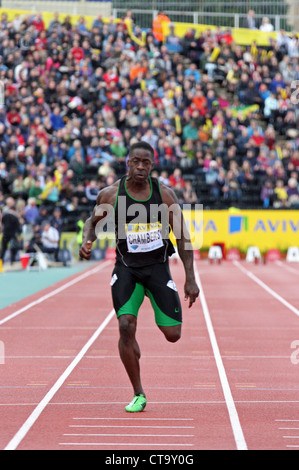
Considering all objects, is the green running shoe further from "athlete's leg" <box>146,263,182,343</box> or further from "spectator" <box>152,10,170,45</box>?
"spectator" <box>152,10,170,45</box>

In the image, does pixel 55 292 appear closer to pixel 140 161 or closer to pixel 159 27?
pixel 140 161

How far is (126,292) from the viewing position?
789 cm

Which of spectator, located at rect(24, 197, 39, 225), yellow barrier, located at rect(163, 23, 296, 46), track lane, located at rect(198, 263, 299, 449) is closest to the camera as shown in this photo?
track lane, located at rect(198, 263, 299, 449)

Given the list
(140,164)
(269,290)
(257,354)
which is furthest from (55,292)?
(140,164)

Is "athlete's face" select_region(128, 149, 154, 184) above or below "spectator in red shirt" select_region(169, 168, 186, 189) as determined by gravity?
above

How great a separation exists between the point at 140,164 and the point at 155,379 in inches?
106

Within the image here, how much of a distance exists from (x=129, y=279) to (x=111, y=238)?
22.1m

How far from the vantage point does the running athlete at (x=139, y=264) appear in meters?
7.87

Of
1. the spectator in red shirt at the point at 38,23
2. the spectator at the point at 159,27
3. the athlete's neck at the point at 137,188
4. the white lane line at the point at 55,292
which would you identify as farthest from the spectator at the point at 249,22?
the athlete's neck at the point at 137,188

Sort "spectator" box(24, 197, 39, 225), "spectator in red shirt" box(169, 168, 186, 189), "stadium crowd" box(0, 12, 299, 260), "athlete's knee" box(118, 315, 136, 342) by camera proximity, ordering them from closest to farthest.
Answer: "athlete's knee" box(118, 315, 136, 342), "spectator" box(24, 197, 39, 225), "stadium crowd" box(0, 12, 299, 260), "spectator in red shirt" box(169, 168, 186, 189)

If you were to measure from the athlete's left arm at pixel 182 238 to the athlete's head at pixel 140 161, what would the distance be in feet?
1.05

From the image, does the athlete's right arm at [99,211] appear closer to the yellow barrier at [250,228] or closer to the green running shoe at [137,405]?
the green running shoe at [137,405]

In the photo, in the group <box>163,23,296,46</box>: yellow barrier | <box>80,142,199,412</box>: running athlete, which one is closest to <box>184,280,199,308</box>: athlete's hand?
<box>80,142,199,412</box>: running athlete

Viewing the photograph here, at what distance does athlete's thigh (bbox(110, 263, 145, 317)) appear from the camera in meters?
7.86
